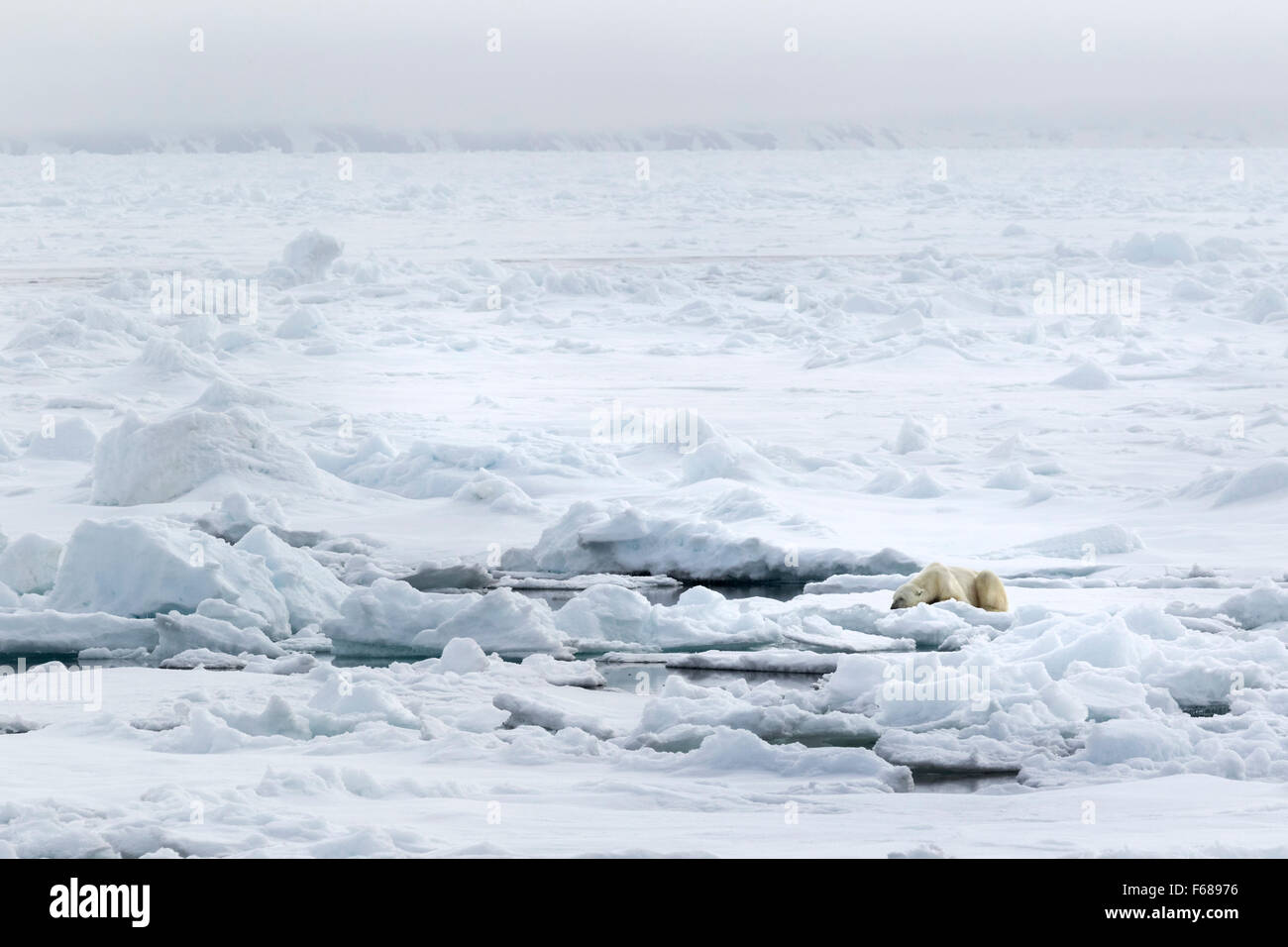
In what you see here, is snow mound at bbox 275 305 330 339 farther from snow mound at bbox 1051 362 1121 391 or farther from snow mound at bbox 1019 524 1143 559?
snow mound at bbox 1019 524 1143 559

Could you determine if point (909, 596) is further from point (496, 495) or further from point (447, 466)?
point (447, 466)

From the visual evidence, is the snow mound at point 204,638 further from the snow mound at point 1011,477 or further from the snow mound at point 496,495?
the snow mound at point 1011,477

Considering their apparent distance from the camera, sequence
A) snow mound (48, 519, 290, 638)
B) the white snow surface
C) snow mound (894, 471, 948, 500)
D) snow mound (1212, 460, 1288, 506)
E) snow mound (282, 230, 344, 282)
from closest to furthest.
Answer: the white snow surface, snow mound (48, 519, 290, 638), snow mound (1212, 460, 1288, 506), snow mound (894, 471, 948, 500), snow mound (282, 230, 344, 282)

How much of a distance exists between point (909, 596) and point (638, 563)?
197 centimetres

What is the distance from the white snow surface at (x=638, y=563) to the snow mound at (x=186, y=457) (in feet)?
0.09

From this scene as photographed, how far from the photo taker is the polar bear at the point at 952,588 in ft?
27.0

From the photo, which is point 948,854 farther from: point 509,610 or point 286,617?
point 286,617

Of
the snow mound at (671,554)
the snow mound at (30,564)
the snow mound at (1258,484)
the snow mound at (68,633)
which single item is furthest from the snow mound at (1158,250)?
the snow mound at (68,633)

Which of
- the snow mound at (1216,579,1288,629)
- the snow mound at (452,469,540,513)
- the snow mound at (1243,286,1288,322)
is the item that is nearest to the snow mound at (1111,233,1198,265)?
the snow mound at (1243,286,1288,322)

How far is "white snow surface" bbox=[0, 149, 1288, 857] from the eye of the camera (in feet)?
17.4

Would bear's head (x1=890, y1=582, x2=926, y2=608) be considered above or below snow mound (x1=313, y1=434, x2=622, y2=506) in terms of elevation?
below

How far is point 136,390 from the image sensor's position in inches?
613

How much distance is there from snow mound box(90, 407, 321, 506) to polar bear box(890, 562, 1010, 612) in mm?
4971

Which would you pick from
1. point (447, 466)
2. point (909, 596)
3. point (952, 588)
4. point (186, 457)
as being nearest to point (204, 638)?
point (909, 596)
